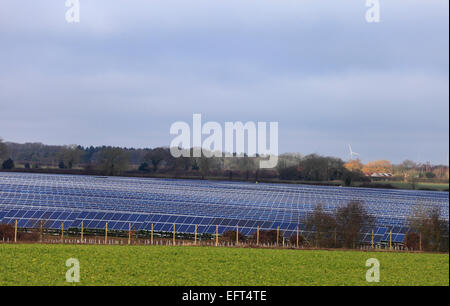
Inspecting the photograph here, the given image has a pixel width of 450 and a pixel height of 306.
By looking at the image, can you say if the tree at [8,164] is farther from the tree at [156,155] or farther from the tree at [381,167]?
the tree at [381,167]

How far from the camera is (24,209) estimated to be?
34.8 metres

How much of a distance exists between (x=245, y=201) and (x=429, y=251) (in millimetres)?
16442

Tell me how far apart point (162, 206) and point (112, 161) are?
48.5 feet

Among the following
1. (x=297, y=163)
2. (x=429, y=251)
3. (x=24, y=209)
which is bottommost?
(x=429, y=251)

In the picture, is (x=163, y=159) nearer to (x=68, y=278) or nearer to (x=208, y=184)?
(x=208, y=184)

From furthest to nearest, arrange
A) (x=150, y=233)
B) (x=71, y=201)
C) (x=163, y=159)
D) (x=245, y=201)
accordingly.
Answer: (x=163, y=159)
(x=245, y=201)
(x=71, y=201)
(x=150, y=233)

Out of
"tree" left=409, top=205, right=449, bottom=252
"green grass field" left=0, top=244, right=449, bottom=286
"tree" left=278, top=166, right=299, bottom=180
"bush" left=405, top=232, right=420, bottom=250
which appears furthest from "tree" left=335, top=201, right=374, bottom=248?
"tree" left=278, top=166, right=299, bottom=180

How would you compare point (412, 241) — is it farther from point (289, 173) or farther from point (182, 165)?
point (182, 165)

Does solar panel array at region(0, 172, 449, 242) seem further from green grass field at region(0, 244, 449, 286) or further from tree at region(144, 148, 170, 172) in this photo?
green grass field at region(0, 244, 449, 286)

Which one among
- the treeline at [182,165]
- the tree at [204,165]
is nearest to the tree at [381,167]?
the treeline at [182,165]

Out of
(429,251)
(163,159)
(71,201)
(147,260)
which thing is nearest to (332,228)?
(429,251)

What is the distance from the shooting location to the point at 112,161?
52.3m

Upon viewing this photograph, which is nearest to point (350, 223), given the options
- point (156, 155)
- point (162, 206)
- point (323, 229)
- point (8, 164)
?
point (323, 229)

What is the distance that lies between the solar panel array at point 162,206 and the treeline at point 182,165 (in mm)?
1724
